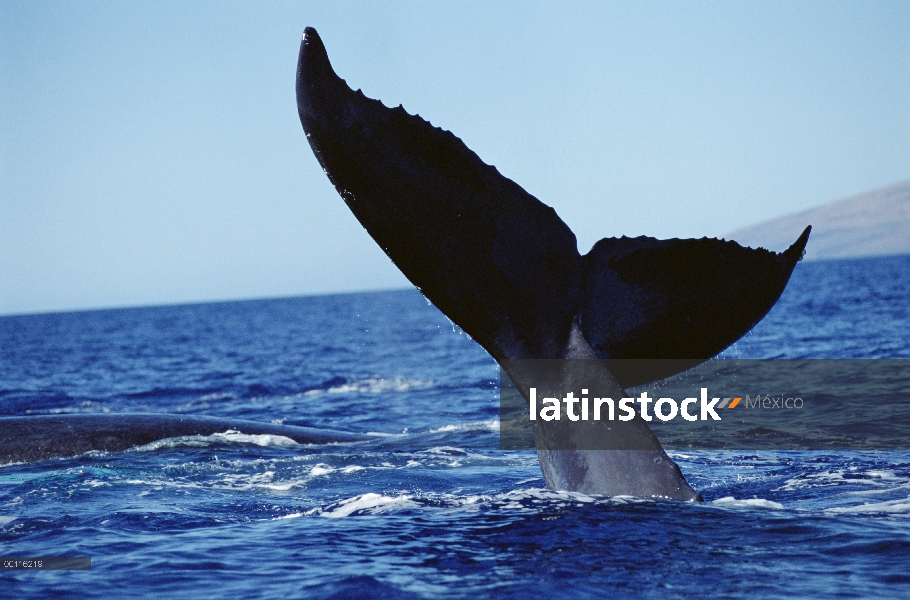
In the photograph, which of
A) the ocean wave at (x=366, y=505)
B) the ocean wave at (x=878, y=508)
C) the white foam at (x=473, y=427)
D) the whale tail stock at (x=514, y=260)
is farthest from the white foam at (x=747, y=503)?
the white foam at (x=473, y=427)

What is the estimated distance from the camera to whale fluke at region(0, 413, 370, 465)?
31.2ft

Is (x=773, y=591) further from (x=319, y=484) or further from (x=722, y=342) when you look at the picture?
(x=319, y=484)

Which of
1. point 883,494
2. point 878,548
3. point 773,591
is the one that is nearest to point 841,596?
point 773,591

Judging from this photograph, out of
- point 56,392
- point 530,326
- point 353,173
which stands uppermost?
point 353,173

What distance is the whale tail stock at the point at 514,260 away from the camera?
15.6ft

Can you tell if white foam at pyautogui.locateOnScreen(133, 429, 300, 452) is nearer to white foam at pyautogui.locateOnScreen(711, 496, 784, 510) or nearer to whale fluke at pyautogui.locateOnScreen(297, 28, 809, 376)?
white foam at pyautogui.locateOnScreen(711, 496, 784, 510)

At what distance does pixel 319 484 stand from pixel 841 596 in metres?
4.50

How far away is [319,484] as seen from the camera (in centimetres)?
783

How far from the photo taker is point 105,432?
33.0 feet

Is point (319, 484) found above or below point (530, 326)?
below

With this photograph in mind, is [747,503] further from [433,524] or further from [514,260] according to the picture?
[514,260]

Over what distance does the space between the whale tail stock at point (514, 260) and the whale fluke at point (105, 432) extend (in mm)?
5830

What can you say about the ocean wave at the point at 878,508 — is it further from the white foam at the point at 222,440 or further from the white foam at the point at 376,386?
the white foam at the point at 376,386

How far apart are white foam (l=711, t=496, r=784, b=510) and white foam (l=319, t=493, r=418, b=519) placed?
76.5 inches
